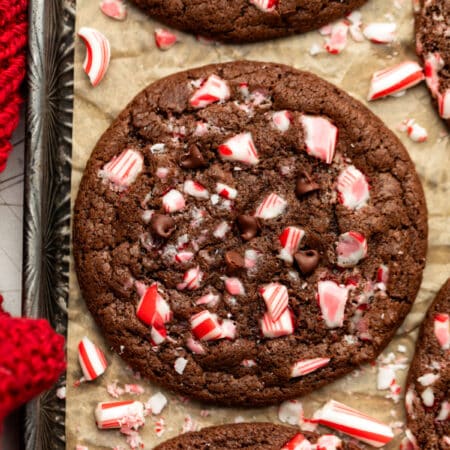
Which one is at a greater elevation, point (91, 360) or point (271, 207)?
point (271, 207)

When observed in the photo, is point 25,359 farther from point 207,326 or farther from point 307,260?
point 307,260

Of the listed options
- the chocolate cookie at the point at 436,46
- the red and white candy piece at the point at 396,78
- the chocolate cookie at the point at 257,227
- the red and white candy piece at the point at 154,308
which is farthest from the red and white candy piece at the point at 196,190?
the chocolate cookie at the point at 436,46

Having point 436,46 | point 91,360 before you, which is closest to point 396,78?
point 436,46

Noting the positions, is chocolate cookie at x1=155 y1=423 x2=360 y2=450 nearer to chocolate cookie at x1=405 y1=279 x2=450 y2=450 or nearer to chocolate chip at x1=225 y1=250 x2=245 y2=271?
chocolate cookie at x1=405 y1=279 x2=450 y2=450

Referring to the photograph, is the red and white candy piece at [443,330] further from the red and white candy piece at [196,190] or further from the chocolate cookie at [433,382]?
the red and white candy piece at [196,190]

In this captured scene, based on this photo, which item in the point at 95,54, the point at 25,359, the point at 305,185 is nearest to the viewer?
the point at 25,359

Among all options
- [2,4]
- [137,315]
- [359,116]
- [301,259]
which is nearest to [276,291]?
[301,259]

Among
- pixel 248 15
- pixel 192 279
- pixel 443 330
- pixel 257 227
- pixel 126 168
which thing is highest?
pixel 248 15
